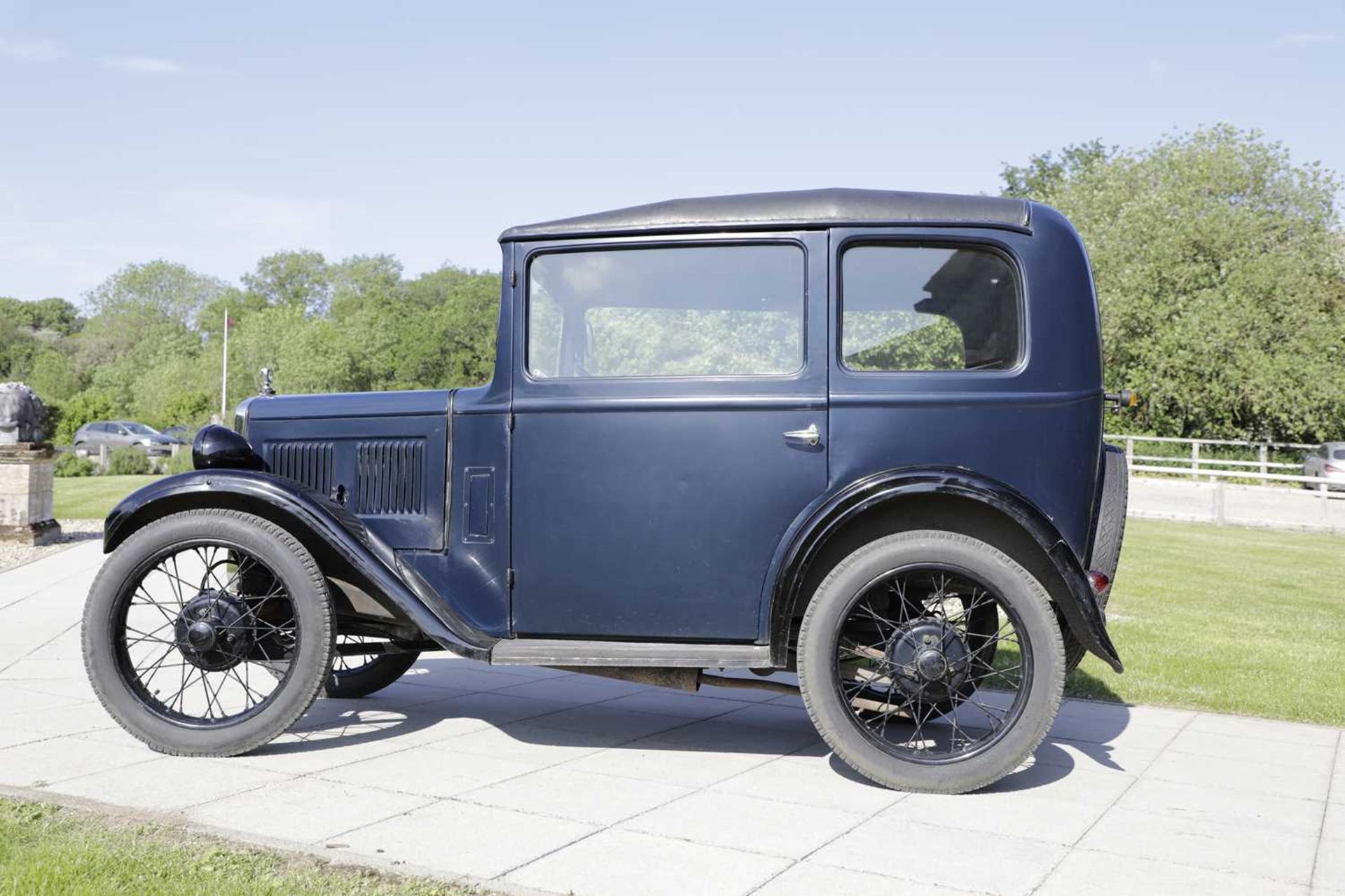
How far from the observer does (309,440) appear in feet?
17.0

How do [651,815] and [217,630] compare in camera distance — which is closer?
[651,815]

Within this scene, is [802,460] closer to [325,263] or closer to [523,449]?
[523,449]

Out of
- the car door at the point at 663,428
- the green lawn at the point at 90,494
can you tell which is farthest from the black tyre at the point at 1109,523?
the green lawn at the point at 90,494

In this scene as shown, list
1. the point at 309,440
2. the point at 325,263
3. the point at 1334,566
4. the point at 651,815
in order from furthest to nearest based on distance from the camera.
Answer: the point at 325,263
the point at 1334,566
the point at 309,440
the point at 651,815

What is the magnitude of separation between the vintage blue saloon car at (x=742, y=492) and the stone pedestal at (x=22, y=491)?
9.47 m

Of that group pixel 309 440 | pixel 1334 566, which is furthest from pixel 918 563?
pixel 1334 566

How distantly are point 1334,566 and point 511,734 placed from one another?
536 inches

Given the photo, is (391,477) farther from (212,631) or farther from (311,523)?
(212,631)

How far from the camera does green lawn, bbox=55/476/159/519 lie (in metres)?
18.0

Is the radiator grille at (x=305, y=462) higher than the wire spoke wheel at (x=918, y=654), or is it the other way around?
the radiator grille at (x=305, y=462)

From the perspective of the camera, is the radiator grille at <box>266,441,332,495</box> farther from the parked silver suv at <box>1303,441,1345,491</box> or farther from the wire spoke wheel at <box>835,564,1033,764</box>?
the parked silver suv at <box>1303,441,1345,491</box>

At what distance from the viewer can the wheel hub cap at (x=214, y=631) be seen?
474cm

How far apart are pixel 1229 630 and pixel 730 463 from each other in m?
6.22

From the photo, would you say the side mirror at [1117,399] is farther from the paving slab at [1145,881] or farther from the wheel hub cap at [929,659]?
the paving slab at [1145,881]
